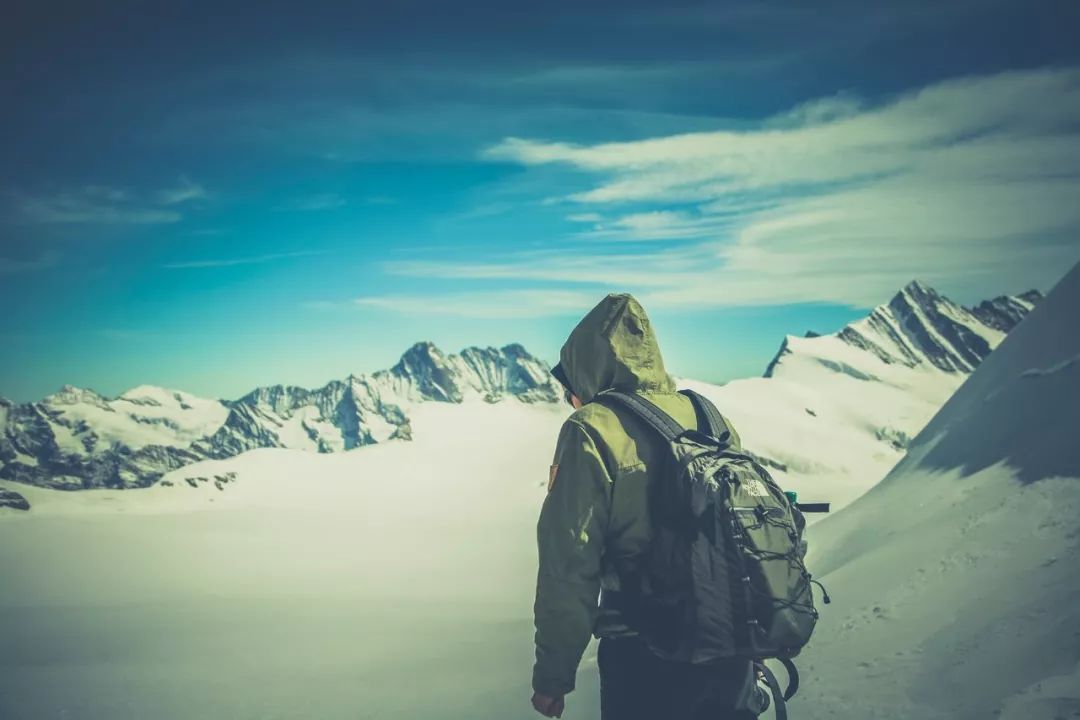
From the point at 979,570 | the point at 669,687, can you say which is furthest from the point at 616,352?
the point at 979,570

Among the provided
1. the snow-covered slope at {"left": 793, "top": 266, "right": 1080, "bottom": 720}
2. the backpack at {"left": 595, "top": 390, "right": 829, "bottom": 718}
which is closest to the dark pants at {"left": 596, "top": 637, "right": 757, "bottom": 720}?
the backpack at {"left": 595, "top": 390, "right": 829, "bottom": 718}

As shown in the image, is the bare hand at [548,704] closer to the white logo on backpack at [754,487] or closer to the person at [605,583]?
the person at [605,583]

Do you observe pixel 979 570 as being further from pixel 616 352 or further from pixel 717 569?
pixel 616 352

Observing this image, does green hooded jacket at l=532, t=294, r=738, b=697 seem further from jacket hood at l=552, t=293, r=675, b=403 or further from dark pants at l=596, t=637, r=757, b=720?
jacket hood at l=552, t=293, r=675, b=403

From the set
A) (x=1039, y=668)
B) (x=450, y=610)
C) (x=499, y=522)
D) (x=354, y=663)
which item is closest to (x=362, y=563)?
(x=450, y=610)

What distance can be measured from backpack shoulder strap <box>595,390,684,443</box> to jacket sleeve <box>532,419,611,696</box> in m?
0.32

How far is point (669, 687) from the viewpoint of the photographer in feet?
10.2

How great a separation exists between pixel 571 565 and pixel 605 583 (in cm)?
31

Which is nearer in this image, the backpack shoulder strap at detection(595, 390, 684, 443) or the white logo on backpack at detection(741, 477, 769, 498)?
the white logo on backpack at detection(741, 477, 769, 498)

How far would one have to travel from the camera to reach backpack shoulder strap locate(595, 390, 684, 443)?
3223mm

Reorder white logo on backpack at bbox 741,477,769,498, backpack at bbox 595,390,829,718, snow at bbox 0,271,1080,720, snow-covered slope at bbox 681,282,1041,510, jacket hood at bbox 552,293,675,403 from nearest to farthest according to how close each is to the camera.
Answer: backpack at bbox 595,390,829,718 → white logo on backpack at bbox 741,477,769,498 → jacket hood at bbox 552,293,675,403 → snow at bbox 0,271,1080,720 → snow-covered slope at bbox 681,282,1041,510

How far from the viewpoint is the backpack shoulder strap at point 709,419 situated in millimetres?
3557

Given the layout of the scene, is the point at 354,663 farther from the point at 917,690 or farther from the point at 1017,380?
the point at 1017,380

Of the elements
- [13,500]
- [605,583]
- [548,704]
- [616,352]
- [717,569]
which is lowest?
[13,500]
